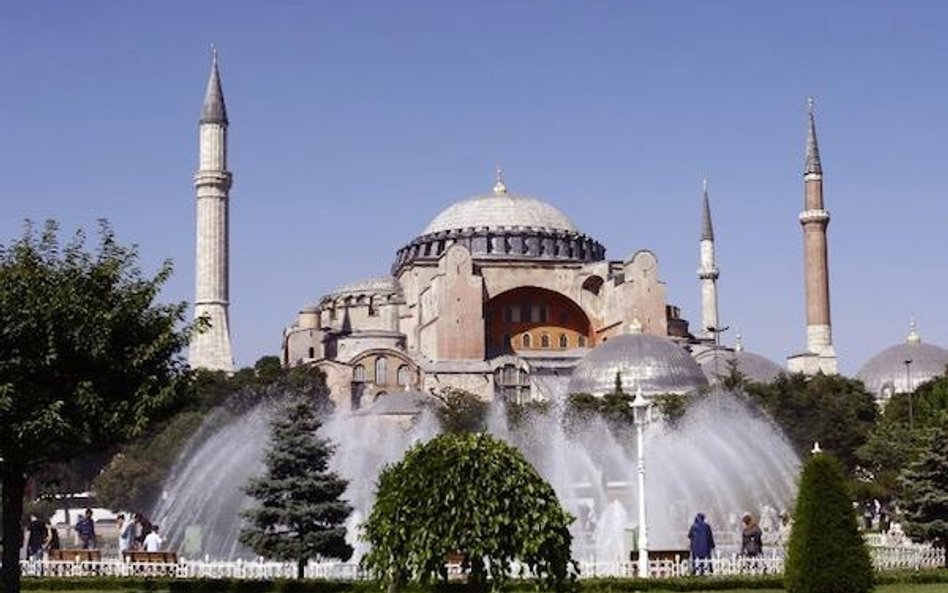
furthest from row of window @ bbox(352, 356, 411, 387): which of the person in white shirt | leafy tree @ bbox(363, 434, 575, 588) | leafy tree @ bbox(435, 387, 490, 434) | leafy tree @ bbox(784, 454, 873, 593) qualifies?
leafy tree @ bbox(363, 434, 575, 588)

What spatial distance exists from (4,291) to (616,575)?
7338mm

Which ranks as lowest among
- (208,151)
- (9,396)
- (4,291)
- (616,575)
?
(616,575)

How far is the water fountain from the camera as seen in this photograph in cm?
2414

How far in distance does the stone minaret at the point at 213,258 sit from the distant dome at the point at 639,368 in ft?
49.0

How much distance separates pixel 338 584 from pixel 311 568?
1.51 m

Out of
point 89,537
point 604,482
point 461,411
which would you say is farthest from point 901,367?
point 89,537

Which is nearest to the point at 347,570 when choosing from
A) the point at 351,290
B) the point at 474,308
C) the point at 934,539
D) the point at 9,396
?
the point at 9,396

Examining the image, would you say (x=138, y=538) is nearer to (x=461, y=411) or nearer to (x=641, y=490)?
(x=641, y=490)

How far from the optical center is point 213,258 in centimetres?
6206

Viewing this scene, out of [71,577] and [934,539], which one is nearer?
[71,577]

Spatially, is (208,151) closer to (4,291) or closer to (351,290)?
(351,290)

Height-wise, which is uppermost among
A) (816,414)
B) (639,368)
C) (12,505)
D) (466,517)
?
(639,368)

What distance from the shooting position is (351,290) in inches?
2928

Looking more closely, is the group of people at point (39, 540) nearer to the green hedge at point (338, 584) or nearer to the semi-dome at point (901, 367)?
the green hedge at point (338, 584)
